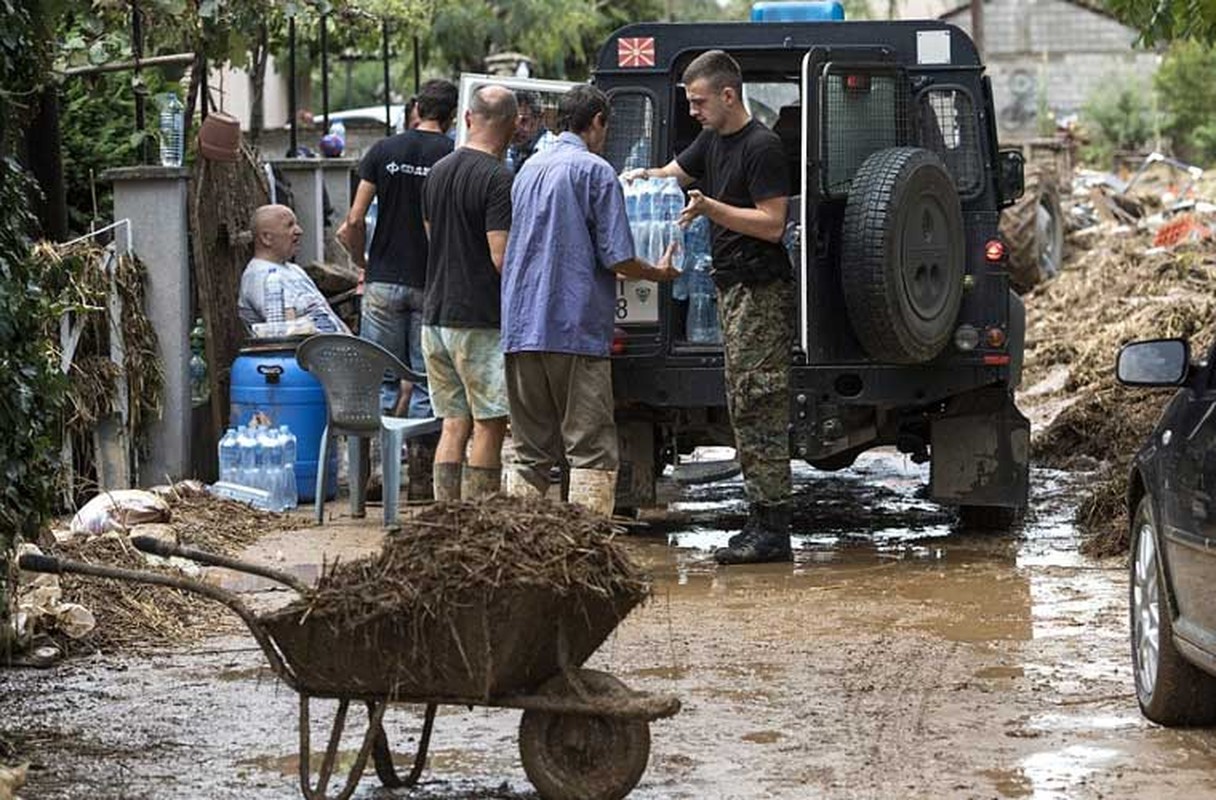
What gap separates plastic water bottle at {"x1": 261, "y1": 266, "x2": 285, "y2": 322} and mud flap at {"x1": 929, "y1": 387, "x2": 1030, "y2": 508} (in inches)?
151

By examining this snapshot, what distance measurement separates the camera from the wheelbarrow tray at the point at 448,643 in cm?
583

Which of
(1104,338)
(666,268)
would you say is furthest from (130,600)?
(1104,338)

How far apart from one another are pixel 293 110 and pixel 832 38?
6.54 metres

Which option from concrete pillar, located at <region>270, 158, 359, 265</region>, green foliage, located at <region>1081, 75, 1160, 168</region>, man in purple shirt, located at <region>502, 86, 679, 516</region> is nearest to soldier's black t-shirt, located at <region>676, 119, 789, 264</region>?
man in purple shirt, located at <region>502, 86, 679, 516</region>

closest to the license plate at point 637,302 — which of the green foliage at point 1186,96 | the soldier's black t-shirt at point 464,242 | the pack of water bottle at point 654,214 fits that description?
the pack of water bottle at point 654,214

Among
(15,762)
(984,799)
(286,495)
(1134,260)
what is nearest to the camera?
(984,799)

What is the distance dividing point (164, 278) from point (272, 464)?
1.17 metres

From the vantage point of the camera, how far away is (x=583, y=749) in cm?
615

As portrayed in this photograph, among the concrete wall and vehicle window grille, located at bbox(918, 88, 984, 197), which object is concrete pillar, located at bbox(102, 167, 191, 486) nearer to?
vehicle window grille, located at bbox(918, 88, 984, 197)

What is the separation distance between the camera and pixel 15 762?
669 cm

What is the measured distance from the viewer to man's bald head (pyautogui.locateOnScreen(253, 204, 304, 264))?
1282 cm

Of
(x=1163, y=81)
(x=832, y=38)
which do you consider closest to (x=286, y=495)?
(x=832, y=38)

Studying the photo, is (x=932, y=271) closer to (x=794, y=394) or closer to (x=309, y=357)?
(x=794, y=394)

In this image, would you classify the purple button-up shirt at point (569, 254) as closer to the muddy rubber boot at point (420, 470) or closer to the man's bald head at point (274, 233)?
the muddy rubber boot at point (420, 470)
